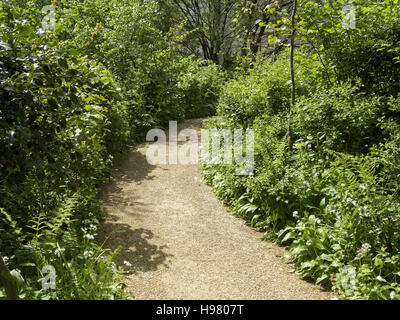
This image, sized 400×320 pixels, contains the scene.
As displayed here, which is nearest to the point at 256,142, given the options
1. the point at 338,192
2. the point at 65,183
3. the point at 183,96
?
the point at 338,192

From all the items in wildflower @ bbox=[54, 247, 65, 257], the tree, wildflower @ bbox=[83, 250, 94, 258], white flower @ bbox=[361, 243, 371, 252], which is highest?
the tree

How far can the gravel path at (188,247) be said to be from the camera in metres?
3.38

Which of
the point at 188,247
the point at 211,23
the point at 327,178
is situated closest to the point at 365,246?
the point at 327,178

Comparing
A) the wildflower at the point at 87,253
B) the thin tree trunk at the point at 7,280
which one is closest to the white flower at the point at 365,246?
the wildflower at the point at 87,253

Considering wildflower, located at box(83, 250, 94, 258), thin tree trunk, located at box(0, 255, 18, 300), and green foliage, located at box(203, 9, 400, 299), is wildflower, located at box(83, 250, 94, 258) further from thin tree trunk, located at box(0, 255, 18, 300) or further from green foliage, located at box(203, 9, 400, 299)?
green foliage, located at box(203, 9, 400, 299)

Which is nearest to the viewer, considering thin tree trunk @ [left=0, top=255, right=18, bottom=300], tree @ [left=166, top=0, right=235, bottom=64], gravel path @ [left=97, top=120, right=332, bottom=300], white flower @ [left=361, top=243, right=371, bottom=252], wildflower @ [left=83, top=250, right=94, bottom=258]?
thin tree trunk @ [left=0, top=255, right=18, bottom=300]

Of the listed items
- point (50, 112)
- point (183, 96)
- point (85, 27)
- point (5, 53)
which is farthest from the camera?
point (183, 96)

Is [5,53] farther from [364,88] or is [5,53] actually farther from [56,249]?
[364,88]

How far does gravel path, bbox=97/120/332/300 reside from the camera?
11.1 ft

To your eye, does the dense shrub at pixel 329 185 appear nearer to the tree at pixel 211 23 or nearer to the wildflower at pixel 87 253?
the wildflower at pixel 87 253

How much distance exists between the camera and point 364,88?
5.48 metres

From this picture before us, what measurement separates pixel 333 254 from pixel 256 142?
2.35 m

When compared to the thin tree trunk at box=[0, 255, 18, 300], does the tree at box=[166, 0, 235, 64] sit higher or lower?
higher

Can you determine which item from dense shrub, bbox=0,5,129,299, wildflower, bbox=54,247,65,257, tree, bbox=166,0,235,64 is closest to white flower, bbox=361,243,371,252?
dense shrub, bbox=0,5,129,299
